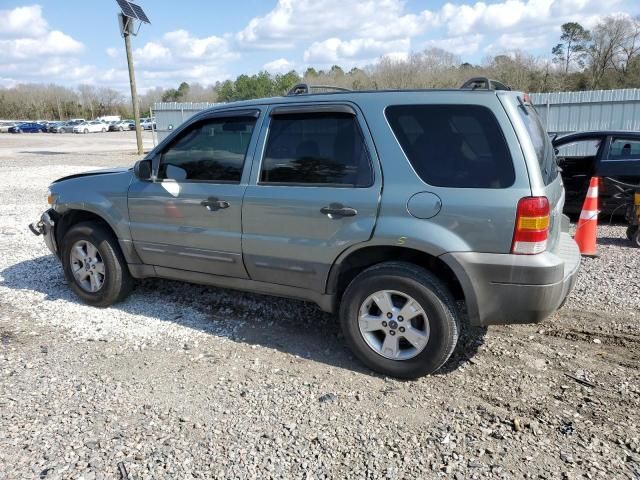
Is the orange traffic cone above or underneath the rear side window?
underneath

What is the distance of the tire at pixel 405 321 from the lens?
3336 mm

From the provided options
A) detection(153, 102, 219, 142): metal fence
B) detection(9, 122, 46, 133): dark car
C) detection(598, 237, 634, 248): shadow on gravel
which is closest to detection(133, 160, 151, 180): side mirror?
detection(598, 237, 634, 248): shadow on gravel

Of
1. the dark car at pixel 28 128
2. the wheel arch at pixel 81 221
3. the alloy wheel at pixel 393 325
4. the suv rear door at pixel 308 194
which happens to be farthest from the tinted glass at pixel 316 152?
the dark car at pixel 28 128

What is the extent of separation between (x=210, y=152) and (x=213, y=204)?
17.9 inches

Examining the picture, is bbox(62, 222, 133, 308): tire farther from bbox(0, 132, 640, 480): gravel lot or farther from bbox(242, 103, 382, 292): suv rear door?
bbox(242, 103, 382, 292): suv rear door

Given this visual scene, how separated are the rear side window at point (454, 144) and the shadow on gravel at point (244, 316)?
4.65ft

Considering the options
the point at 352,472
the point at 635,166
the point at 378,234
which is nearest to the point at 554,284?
the point at 378,234

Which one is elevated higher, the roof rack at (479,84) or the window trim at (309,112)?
the roof rack at (479,84)

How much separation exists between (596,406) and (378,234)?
5.63ft

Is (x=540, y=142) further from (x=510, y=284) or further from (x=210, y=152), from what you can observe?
(x=210, y=152)

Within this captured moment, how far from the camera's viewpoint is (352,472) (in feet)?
8.67

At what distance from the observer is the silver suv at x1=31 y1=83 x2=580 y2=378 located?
10.4ft

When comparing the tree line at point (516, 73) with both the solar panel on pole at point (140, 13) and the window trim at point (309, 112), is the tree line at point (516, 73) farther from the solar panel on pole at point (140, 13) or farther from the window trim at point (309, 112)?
the window trim at point (309, 112)

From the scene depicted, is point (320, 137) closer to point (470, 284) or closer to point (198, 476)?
point (470, 284)
